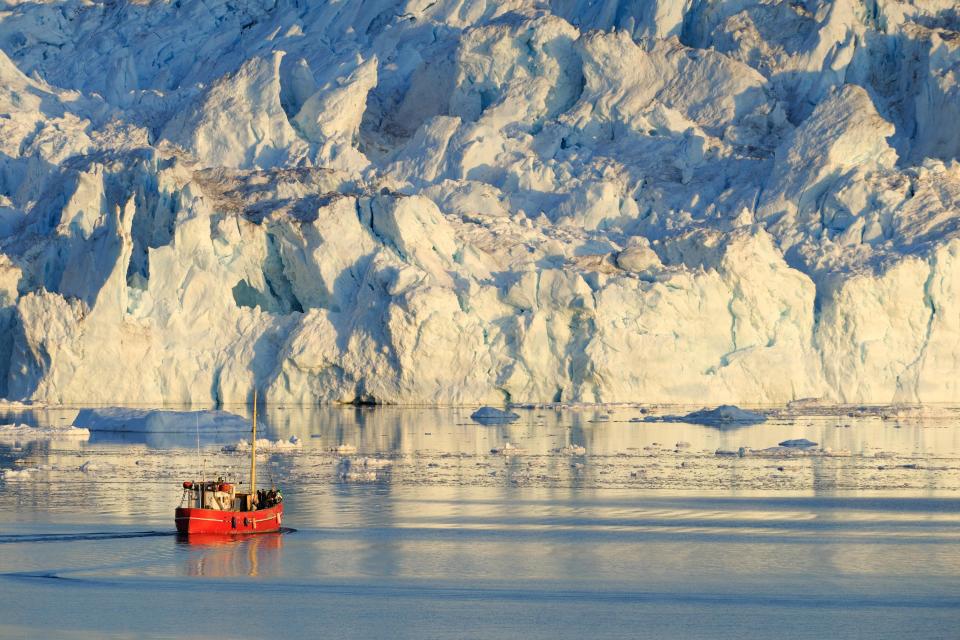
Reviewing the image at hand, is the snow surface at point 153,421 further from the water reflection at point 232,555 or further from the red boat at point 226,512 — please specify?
the water reflection at point 232,555

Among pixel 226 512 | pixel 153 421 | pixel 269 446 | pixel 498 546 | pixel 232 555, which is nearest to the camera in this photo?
pixel 232 555

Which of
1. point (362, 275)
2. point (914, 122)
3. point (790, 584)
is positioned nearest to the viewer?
point (790, 584)

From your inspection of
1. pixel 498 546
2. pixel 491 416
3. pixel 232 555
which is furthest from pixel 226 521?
pixel 491 416

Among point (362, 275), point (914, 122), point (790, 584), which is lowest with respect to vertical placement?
point (790, 584)

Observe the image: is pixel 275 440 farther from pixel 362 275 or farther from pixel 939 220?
pixel 939 220

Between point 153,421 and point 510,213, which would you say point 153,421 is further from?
point 510,213

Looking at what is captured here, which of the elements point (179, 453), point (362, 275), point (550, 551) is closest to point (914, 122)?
point (362, 275)
